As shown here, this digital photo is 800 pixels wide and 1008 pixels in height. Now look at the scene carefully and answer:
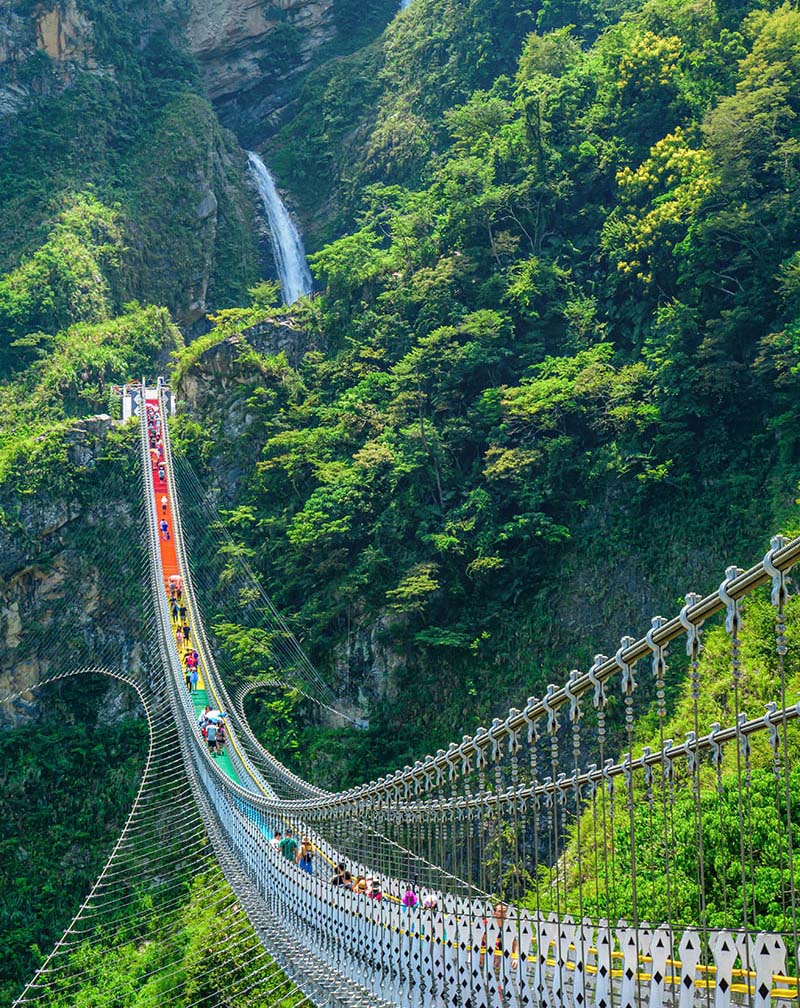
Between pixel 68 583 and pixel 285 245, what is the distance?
1646 centimetres

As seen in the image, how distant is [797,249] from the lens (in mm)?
20406

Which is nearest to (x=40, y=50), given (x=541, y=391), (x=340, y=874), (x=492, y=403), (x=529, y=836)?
(x=492, y=403)

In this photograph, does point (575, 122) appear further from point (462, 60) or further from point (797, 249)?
point (462, 60)

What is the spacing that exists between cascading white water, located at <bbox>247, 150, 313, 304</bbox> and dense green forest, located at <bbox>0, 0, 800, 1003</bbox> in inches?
213

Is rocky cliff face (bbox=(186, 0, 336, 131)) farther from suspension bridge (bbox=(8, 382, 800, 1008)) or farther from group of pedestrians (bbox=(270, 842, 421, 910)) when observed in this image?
group of pedestrians (bbox=(270, 842, 421, 910))

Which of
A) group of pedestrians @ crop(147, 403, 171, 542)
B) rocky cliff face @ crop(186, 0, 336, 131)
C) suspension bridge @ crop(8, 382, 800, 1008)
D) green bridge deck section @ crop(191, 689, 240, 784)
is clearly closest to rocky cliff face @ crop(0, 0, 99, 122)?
rocky cliff face @ crop(186, 0, 336, 131)

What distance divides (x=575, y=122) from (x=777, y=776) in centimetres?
2325

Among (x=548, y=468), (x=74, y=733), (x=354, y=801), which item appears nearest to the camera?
(x=354, y=801)

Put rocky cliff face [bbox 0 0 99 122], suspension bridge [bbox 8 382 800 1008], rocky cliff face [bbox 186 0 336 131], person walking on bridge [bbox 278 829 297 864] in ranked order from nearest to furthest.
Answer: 1. suspension bridge [bbox 8 382 800 1008]
2. person walking on bridge [bbox 278 829 297 864]
3. rocky cliff face [bbox 0 0 99 122]
4. rocky cliff face [bbox 186 0 336 131]

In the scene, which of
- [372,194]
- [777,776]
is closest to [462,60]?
[372,194]

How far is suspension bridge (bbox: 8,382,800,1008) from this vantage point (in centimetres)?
571

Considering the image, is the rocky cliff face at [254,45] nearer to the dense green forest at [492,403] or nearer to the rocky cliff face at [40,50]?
the rocky cliff face at [40,50]

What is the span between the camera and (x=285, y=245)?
133 ft

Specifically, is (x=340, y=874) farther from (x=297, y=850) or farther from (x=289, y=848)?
(x=289, y=848)
